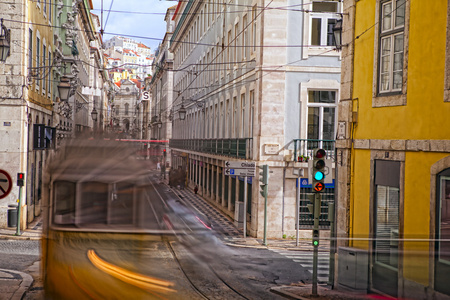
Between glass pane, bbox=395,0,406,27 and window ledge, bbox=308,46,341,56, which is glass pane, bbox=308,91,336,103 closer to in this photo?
window ledge, bbox=308,46,341,56

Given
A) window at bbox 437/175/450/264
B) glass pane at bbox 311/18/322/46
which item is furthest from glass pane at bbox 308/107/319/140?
window at bbox 437/175/450/264

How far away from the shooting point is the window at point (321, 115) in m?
24.0

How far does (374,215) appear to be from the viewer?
13.0 m

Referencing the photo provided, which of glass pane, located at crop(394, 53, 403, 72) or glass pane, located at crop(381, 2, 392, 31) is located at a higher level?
glass pane, located at crop(381, 2, 392, 31)

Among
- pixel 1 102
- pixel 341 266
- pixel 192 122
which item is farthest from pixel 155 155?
pixel 341 266

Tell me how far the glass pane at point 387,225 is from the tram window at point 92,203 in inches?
230

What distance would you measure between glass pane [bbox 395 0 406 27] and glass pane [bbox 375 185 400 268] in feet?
11.2

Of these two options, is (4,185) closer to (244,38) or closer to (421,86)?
(421,86)

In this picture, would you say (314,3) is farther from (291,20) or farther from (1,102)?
(1,102)

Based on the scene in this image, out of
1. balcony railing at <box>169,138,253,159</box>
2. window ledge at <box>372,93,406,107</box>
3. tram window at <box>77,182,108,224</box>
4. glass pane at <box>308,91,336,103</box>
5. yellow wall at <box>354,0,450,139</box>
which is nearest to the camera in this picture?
tram window at <box>77,182,108,224</box>

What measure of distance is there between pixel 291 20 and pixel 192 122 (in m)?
25.2

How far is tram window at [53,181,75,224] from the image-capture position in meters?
10.5

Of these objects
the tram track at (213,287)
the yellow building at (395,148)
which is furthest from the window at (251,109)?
the tram track at (213,287)

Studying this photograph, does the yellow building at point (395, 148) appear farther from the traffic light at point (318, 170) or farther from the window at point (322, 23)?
the window at point (322, 23)
